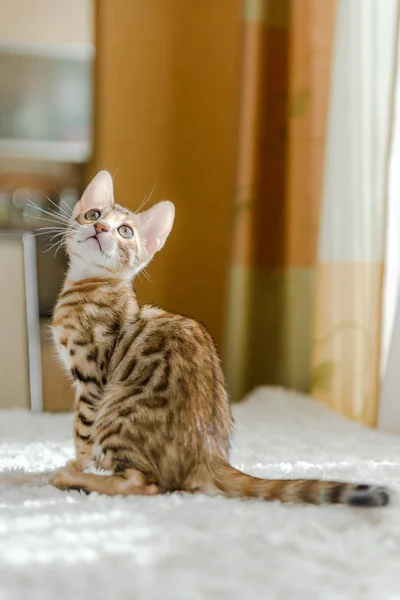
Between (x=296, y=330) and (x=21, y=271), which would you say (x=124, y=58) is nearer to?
(x=21, y=271)

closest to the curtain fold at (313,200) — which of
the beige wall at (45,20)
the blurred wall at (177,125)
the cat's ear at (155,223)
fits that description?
the blurred wall at (177,125)

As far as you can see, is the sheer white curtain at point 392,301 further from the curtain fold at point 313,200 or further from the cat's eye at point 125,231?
the cat's eye at point 125,231

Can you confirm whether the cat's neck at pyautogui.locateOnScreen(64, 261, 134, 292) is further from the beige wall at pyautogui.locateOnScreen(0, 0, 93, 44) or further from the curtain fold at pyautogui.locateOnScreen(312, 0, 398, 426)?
the beige wall at pyautogui.locateOnScreen(0, 0, 93, 44)

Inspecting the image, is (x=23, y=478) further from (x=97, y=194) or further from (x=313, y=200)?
(x=313, y=200)

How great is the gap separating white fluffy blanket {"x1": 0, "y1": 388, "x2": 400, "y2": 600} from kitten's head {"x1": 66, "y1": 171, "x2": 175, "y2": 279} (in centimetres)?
37

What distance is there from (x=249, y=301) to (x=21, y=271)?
803 mm

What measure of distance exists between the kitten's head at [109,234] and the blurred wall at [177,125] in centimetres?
156

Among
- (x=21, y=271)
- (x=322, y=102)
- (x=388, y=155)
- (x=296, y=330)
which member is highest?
(x=322, y=102)

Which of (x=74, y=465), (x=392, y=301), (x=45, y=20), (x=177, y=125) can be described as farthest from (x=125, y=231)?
(x=177, y=125)

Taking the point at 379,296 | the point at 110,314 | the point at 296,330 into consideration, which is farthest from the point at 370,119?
the point at 110,314

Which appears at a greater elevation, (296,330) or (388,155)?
(388,155)

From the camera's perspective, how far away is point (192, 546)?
82 cm

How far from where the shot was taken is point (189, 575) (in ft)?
2.36

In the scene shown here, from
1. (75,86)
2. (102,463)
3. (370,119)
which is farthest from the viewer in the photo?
(75,86)
